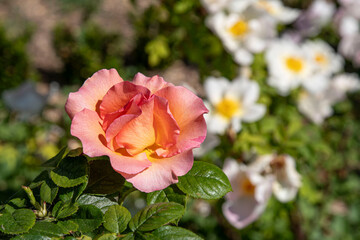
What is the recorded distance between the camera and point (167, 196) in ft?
2.10

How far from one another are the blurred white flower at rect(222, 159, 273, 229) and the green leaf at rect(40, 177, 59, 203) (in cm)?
89

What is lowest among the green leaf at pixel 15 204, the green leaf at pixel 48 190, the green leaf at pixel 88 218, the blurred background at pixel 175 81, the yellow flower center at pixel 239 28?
the blurred background at pixel 175 81

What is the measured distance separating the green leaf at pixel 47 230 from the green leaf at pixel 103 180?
0.34 feet

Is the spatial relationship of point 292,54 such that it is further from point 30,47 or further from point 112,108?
point 30,47

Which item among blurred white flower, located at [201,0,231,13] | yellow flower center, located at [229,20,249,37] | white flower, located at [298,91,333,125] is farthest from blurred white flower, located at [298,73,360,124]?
blurred white flower, located at [201,0,231,13]

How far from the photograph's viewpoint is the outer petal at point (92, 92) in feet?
1.97

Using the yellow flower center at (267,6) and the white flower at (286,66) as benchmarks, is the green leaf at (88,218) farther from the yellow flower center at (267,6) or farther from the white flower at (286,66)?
the yellow flower center at (267,6)

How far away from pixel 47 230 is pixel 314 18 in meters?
2.41

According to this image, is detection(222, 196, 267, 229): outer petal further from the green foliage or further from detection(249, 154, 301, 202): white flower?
the green foliage

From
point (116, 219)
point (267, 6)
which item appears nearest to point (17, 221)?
point (116, 219)

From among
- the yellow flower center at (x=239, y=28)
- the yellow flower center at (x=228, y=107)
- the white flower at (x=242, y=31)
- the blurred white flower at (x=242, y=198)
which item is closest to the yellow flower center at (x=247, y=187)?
the blurred white flower at (x=242, y=198)

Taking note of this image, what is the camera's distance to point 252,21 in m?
1.74

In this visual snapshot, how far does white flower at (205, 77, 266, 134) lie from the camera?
154 centimetres

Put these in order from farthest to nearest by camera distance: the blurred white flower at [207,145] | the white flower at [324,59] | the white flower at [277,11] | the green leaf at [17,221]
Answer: the white flower at [324,59] < the white flower at [277,11] < the blurred white flower at [207,145] < the green leaf at [17,221]
